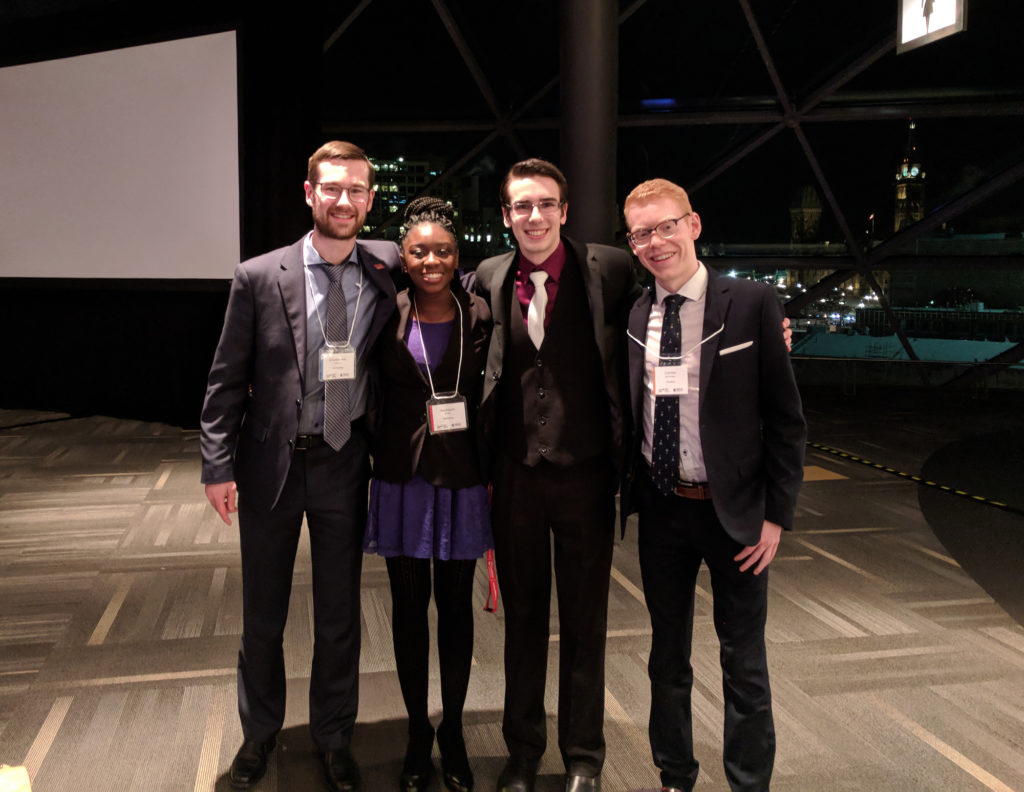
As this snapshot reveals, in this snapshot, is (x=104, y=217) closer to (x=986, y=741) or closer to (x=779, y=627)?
(x=779, y=627)

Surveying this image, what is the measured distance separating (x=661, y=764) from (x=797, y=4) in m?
7.27

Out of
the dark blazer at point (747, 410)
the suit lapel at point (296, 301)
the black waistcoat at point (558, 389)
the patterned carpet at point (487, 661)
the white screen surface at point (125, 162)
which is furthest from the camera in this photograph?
the white screen surface at point (125, 162)

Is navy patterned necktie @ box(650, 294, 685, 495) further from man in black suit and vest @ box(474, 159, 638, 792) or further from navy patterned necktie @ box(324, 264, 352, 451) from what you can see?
navy patterned necktie @ box(324, 264, 352, 451)

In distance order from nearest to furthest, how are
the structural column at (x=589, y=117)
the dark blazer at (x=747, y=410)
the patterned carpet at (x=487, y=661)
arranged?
the dark blazer at (x=747, y=410)
the patterned carpet at (x=487, y=661)
the structural column at (x=589, y=117)

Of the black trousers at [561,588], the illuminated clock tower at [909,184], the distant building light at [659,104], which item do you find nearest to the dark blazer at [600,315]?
the black trousers at [561,588]

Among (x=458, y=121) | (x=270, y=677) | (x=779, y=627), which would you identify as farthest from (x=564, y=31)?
(x=270, y=677)

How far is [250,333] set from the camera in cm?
189

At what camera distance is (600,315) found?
5.90ft

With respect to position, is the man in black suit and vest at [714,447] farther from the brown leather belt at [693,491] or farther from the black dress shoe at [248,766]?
the black dress shoe at [248,766]

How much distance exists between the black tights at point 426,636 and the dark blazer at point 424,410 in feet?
0.72

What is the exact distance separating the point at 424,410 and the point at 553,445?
0.32 m

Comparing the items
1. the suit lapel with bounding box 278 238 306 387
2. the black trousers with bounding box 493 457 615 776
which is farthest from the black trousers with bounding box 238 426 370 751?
the black trousers with bounding box 493 457 615 776

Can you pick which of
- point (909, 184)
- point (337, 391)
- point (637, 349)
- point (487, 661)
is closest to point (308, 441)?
point (337, 391)

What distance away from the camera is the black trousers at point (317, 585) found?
1931mm
